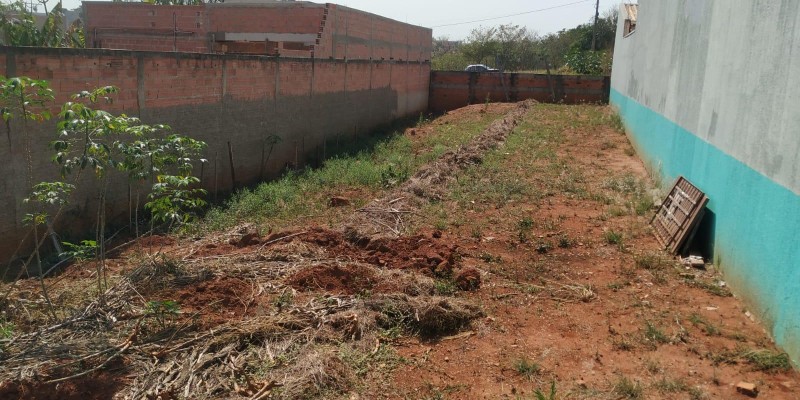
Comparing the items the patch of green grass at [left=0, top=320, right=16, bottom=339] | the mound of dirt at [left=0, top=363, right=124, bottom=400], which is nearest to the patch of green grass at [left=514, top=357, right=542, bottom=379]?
the mound of dirt at [left=0, top=363, right=124, bottom=400]

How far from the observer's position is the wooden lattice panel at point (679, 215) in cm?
729

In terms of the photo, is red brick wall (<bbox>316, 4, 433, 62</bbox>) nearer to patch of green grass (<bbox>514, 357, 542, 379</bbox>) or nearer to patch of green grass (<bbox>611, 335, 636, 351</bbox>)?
patch of green grass (<bbox>611, 335, 636, 351</bbox>)

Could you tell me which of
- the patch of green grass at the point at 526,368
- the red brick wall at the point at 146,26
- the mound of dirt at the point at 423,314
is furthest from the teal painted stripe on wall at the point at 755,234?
the red brick wall at the point at 146,26

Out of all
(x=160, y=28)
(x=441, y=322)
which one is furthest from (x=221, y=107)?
(x=160, y=28)

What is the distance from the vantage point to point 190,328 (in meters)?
4.87

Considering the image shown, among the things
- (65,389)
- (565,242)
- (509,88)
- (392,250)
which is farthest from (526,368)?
(509,88)

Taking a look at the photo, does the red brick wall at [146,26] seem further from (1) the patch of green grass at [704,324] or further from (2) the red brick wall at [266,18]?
(1) the patch of green grass at [704,324]

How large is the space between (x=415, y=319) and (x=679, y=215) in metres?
4.04

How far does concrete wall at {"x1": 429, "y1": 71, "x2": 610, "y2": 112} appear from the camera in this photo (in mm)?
26219

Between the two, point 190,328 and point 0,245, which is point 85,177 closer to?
point 0,245

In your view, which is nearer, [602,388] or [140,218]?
[602,388]

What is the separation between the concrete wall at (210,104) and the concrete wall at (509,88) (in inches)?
340

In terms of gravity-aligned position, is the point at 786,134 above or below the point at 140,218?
above

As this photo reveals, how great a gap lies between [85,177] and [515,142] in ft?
32.5
